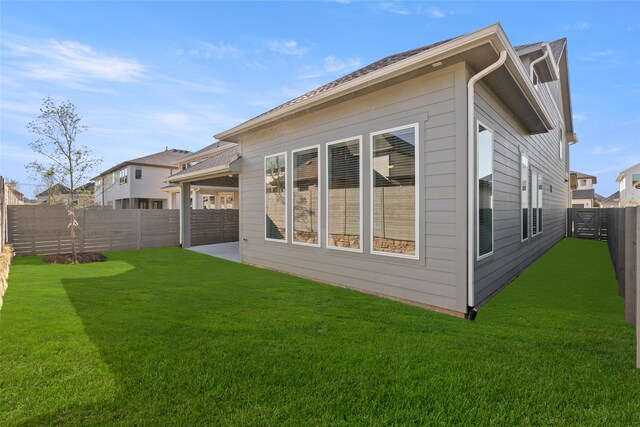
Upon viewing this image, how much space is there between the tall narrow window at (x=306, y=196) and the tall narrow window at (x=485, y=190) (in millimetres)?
2766

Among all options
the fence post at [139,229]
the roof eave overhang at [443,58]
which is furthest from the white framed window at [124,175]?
the roof eave overhang at [443,58]

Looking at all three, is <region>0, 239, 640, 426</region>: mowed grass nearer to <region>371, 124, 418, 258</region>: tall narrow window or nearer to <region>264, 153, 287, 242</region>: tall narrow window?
<region>371, 124, 418, 258</region>: tall narrow window

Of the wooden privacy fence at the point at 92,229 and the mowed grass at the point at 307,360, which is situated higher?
the wooden privacy fence at the point at 92,229

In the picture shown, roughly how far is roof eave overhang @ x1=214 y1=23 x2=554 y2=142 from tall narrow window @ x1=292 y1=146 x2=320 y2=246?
2.95ft

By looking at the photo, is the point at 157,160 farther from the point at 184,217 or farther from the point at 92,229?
the point at 92,229

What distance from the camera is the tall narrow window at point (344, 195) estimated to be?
5469 mm

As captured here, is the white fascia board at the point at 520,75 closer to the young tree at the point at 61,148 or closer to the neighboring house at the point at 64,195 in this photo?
the young tree at the point at 61,148

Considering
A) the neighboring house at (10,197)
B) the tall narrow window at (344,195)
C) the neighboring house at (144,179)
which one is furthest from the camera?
the neighboring house at (144,179)

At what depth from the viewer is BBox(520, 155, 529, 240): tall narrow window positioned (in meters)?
7.23

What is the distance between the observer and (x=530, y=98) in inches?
220

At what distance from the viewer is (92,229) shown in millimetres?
10789

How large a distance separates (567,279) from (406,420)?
20.3 feet

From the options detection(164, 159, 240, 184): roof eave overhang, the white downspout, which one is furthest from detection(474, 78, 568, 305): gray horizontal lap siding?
detection(164, 159, 240, 184): roof eave overhang

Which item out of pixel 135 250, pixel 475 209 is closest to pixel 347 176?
pixel 475 209
